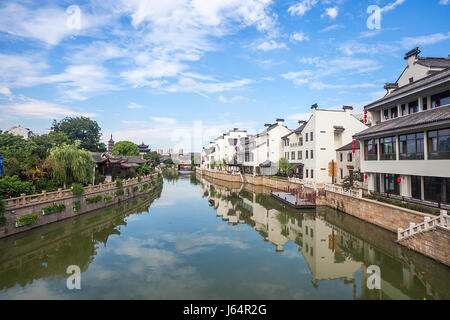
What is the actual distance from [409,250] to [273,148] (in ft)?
112

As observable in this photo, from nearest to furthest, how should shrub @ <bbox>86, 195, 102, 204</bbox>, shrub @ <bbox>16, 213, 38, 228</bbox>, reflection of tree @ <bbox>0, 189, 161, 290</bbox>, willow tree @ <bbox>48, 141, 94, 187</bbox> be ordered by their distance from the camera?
reflection of tree @ <bbox>0, 189, 161, 290</bbox> < shrub @ <bbox>16, 213, 38, 228</bbox> < willow tree @ <bbox>48, 141, 94, 187</bbox> < shrub @ <bbox>86, 195, 102, 204</bbox>

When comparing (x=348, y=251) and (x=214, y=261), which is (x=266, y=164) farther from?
(x=214, y=261)

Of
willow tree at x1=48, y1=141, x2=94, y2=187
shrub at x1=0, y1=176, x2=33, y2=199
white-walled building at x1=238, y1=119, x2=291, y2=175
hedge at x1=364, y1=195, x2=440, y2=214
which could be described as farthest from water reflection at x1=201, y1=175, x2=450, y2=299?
white-walled building at x1=238, y1=119, x2=291, y2=175

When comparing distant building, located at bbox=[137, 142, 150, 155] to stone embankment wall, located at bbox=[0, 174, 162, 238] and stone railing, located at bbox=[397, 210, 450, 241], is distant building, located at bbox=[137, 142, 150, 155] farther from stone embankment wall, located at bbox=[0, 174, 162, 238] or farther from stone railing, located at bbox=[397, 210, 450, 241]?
stone railing, located at bbox=[397, 210, 450, 241]

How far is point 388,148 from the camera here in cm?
1789

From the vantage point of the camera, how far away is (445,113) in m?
13.0

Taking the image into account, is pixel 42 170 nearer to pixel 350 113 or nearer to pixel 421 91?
pixel 421 91

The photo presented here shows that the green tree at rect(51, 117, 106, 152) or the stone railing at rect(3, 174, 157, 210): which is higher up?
the green tree at rect(51, 117, 106, 152)

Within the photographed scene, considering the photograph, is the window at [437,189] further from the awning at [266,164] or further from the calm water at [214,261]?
the awning at [266,164]

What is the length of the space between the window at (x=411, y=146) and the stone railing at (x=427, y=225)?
503 cm

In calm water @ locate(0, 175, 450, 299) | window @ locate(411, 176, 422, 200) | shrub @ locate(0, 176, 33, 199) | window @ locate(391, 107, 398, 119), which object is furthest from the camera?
window @ locate(391, 107, 398, 119)

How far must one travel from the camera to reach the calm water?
29.3ft

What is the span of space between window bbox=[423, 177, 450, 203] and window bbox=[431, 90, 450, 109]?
453 centimetres

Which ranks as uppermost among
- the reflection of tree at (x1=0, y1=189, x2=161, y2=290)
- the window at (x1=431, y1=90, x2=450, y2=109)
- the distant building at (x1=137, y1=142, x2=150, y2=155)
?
the distant building at (x1=137, y1=142, x2=150, y2=155)
